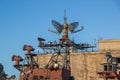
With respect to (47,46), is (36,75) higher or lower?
lower

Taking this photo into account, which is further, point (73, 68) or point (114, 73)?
point (73, 68)

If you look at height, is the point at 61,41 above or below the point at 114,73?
above

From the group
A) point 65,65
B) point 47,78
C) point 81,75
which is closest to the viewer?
point 47,78

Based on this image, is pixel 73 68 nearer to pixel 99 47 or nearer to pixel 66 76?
pixel 99 47

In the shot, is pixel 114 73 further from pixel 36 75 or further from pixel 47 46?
pixel 47 46

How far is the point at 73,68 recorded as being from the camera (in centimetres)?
10000

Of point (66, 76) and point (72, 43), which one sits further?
point (72, 43)

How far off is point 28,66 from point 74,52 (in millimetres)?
16492

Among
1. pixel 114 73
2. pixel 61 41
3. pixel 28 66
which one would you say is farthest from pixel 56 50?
pixel 114 73

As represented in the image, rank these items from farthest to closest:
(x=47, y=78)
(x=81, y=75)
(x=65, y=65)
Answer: (x=81, y=75)
(x=65, y=65)
(x=47, y=78)

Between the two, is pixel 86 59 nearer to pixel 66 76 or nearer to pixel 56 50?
pixel 56 50

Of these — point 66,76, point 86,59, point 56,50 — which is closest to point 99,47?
point 86,59

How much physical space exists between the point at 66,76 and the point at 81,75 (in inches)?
548

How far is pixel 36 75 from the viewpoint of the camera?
273 feet
